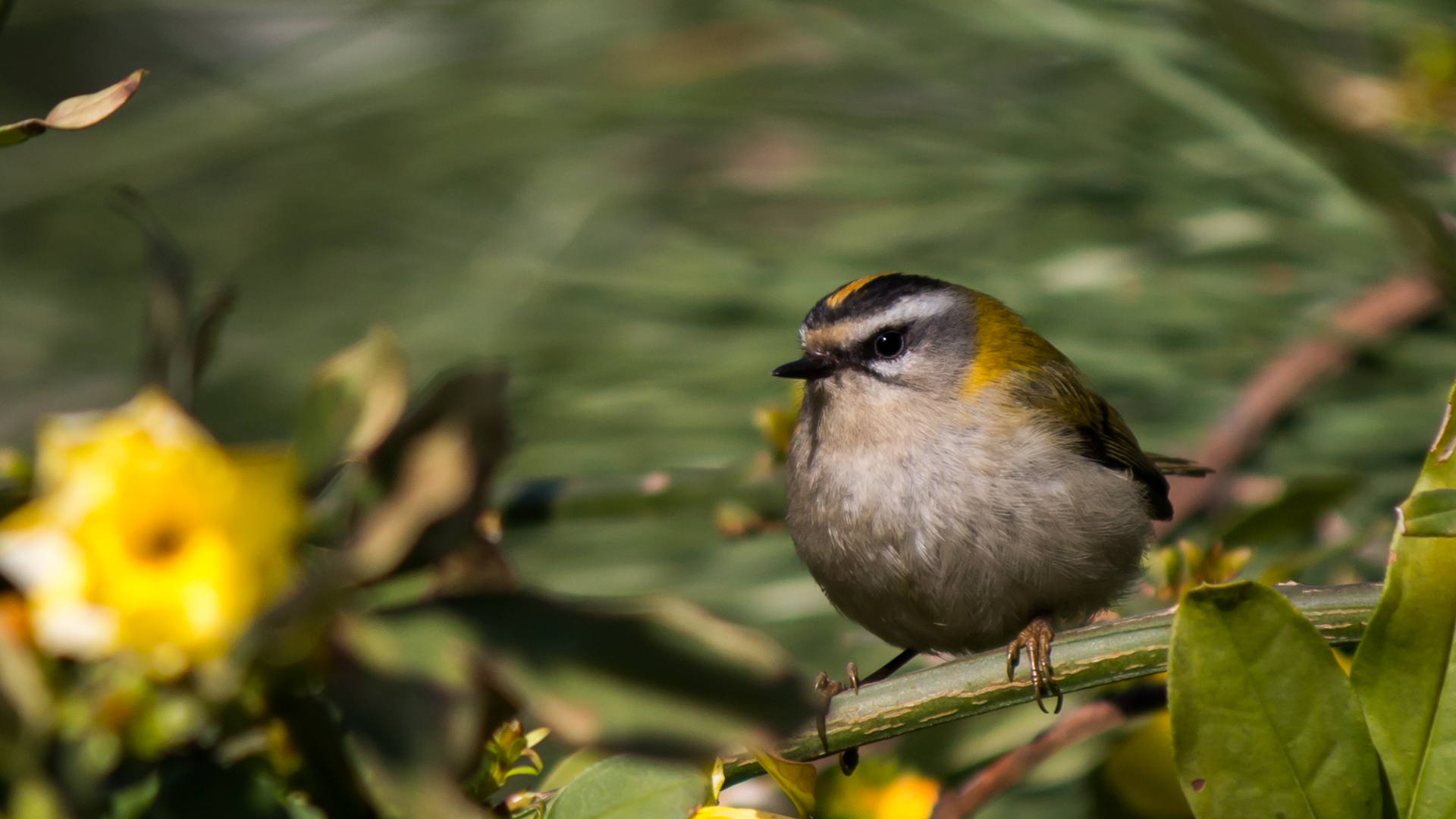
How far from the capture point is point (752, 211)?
2078mm

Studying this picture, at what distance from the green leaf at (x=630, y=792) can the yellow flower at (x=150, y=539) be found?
7.0 inches

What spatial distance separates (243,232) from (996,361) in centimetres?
118

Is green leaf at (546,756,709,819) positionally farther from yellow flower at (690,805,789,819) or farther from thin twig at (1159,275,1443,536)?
thin twig at (1159,275,1443,536)

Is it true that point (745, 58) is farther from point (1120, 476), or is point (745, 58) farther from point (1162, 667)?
point (1162, 667)

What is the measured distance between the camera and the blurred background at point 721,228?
155cm

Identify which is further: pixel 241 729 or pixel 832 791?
pixel 832 791

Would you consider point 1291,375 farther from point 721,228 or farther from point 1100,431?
point 721,228

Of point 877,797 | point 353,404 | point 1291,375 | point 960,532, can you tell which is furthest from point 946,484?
point 353,404

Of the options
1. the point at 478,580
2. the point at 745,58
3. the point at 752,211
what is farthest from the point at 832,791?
the point at 745,58

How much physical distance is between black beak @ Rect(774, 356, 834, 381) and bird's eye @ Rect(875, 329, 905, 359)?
0.30 feet

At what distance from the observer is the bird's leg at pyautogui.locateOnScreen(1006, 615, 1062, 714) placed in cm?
53

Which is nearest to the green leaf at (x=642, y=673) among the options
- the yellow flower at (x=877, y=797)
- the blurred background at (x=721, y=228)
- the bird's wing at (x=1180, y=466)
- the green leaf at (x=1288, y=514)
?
the yellow flower at (x=877, y=797)

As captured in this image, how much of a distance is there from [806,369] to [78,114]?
3.74 feet

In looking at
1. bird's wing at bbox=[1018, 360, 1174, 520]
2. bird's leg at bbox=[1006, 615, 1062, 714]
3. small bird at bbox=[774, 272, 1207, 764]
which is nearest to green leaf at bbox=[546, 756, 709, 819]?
bird's leg at bbox=[1006, 615, 1062, 714]
